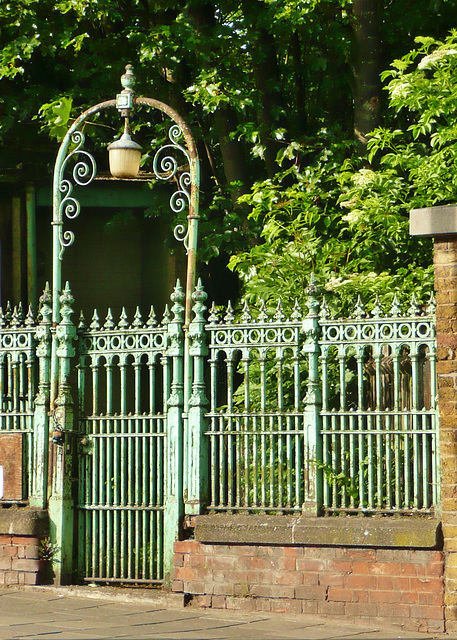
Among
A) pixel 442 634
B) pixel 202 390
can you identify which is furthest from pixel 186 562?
pixel 442 634

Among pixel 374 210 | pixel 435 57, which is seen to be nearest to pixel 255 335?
pixel 374 210

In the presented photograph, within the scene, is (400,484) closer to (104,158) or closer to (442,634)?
(442,634)

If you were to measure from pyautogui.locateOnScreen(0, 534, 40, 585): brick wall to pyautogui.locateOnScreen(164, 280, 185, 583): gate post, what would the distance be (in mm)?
1329

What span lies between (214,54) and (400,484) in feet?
23.4

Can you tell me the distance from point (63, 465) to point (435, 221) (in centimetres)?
408

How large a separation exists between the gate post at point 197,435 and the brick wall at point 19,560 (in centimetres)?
164

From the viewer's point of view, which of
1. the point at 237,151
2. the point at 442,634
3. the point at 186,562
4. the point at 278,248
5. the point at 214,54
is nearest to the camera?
the point at 442,634

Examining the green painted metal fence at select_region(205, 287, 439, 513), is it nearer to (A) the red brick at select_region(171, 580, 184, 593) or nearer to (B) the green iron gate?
(B) the green iron gate

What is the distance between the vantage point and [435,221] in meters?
8.50

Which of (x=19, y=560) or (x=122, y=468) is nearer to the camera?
(x=122, y=468)

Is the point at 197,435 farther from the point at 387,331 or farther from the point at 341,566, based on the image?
the point at 387,331

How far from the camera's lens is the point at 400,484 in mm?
8734

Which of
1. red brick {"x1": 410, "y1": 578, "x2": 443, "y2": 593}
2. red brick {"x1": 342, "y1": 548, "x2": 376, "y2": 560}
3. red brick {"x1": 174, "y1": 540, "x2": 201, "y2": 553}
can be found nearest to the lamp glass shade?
red brick {"x1": 174, "y1": 540, "x2": 201, "y2": 553}

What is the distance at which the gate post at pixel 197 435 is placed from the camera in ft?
31.0
